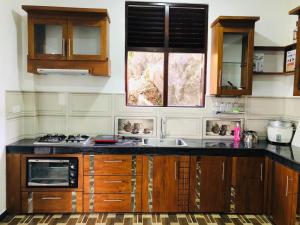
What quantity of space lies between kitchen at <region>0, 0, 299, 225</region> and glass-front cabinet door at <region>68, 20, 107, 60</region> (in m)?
0.13

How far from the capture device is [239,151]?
303cm

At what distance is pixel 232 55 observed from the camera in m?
3.34

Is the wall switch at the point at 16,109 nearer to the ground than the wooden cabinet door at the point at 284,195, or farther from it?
farther from it

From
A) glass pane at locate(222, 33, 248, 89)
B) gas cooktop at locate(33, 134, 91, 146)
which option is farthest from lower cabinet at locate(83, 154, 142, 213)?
glass pane at locate(222, 33, 248, 89)

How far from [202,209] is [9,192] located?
7.16 feet

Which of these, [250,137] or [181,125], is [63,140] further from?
[250,137]

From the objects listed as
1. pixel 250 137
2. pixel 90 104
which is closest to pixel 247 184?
pixel 250 137

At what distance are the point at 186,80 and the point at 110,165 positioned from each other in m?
1.59

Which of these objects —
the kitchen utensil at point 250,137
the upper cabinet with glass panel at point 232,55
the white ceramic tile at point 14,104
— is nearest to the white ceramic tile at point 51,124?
the white ceramic tile at point 14,104

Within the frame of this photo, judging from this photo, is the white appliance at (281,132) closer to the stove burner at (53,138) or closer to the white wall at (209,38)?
the white wall at (209,38)

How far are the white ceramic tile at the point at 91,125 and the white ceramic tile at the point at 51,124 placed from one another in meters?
0.11

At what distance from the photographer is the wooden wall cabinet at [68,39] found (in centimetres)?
304

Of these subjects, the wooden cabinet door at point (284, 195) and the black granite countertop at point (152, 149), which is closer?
the wooden cabinet door at point (284, 195)

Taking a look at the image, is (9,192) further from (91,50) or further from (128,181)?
(91,50)
